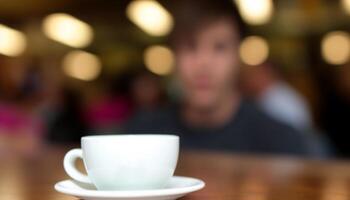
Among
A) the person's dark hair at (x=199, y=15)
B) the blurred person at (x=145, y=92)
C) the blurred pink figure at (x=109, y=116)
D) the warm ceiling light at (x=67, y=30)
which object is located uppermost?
the warm ceiling light at (x=67, y=30)

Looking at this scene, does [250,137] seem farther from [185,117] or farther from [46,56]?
[46,56]

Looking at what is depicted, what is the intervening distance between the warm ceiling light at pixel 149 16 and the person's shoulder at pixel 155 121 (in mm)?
5871

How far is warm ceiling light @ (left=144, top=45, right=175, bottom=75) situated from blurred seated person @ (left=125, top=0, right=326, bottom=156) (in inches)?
354

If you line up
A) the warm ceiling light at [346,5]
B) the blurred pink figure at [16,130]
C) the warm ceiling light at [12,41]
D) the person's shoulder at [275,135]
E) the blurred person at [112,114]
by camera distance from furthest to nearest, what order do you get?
the warm ceiling light at [12,41], the warm ceiling light at [346,5], the blurred person at [112,114], the blurred pink figure at [16,130], the person's shoulder at [275,135]

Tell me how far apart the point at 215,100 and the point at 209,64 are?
114 mm

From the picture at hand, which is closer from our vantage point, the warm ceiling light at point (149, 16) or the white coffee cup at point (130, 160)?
the white coffee cup at point (130, 160)

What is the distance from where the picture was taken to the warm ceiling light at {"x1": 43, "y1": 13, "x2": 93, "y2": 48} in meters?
8.88

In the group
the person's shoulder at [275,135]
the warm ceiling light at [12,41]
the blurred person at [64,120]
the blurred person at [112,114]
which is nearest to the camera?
the person's shoulder at [275,135]

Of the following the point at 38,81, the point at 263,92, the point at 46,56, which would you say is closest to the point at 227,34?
the point at 263,92

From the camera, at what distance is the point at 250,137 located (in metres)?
1.63

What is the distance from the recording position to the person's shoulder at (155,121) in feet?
5.62

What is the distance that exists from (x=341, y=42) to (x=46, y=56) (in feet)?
16.3

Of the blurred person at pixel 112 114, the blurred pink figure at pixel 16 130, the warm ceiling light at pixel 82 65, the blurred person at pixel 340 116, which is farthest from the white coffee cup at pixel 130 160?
the warm ceiling light at pixel 82 65

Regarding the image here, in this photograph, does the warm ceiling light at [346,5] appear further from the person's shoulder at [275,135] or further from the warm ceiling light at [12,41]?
the person's shoulder at [275,135]
